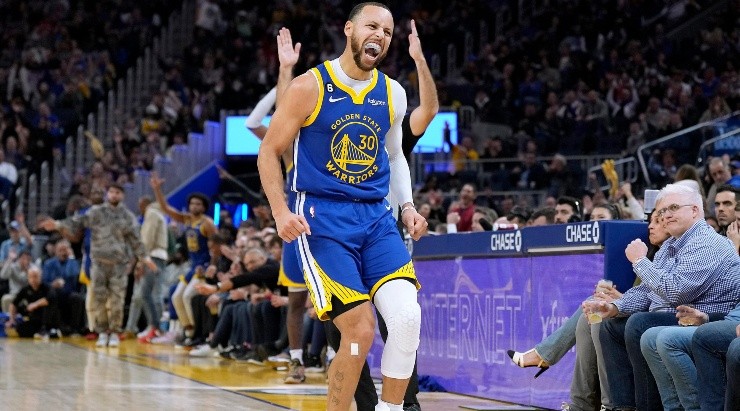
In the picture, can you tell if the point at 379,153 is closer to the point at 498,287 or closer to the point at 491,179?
the point at 498,287

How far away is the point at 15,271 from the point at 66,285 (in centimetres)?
111

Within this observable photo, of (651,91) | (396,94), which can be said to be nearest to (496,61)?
(651,91)

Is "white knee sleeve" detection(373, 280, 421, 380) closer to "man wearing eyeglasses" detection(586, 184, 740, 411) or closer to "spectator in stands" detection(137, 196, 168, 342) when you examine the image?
"man wearing eyeglasses" detection(586, 184, 740, 411)

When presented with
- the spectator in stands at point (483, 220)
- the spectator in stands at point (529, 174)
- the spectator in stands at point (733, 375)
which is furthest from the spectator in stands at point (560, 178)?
the spectator in stands at point (733, 375)

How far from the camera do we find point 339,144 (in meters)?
5.71

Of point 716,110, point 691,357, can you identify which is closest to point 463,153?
point 716,110

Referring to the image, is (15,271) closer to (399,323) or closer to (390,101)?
(390,101)

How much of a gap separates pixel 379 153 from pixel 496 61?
19.6 m

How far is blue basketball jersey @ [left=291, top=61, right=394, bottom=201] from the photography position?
5703mm

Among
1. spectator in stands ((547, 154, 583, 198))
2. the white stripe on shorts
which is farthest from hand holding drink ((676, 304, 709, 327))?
spectator in stands ((547, 154, 583, 198))

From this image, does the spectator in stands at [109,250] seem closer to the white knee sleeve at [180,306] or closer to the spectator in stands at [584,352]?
the white knee sleeve at [180,306]

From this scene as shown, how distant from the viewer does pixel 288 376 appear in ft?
34.2

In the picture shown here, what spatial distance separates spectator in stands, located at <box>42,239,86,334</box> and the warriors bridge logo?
43.8 feet

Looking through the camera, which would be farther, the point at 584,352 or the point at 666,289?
the point at 584,352
